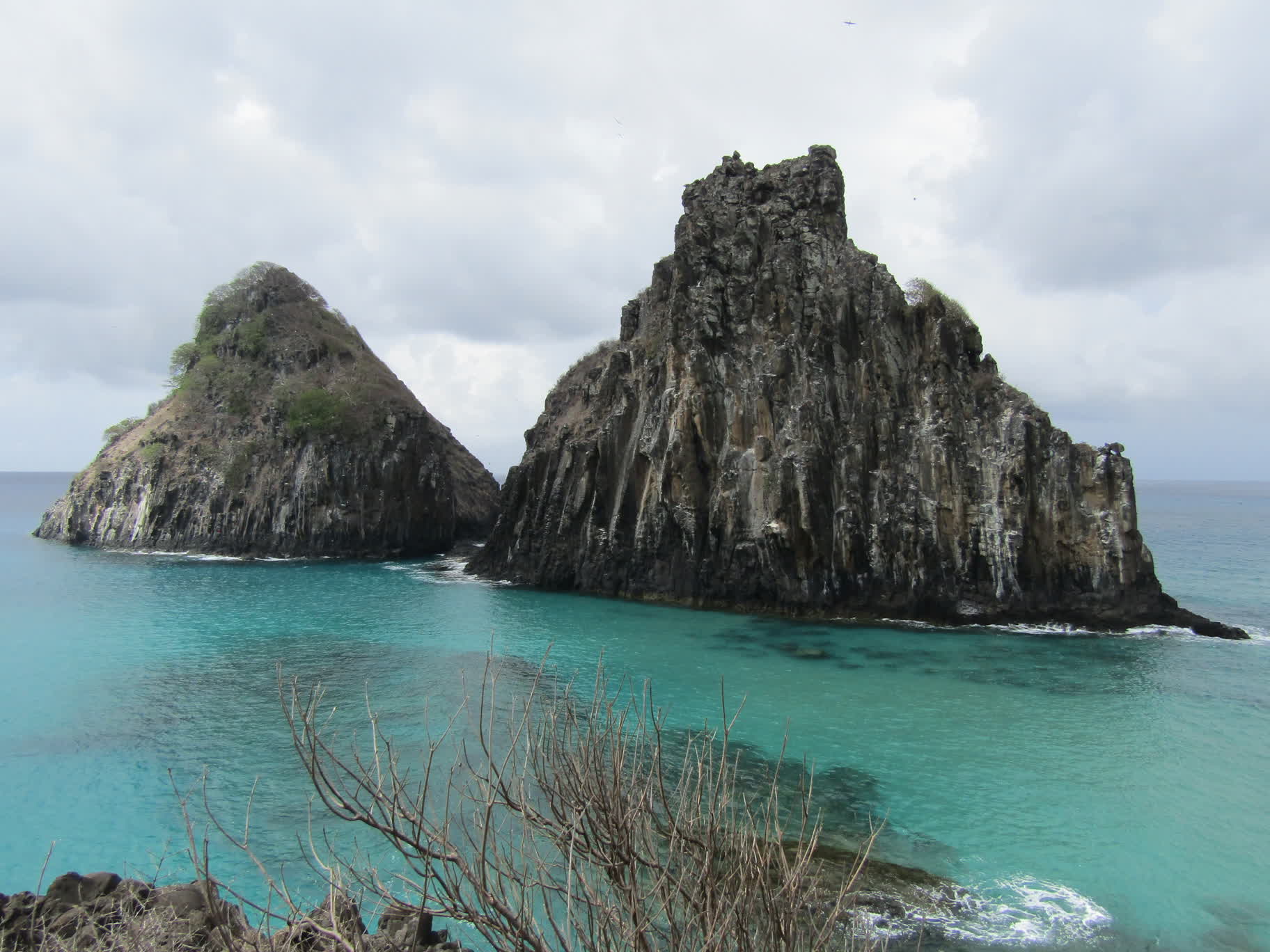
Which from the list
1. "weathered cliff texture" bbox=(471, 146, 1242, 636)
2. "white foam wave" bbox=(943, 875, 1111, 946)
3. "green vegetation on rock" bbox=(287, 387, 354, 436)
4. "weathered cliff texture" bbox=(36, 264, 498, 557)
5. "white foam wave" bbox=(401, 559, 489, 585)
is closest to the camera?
"white foam wave" bbox=(943, 875, 1111, 946)

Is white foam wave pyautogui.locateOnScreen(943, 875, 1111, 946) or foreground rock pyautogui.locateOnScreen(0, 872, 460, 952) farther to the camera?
white foam wave pyautogui.locateOnScreen(943, 875, 1111, 946)

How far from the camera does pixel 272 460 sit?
6250cm

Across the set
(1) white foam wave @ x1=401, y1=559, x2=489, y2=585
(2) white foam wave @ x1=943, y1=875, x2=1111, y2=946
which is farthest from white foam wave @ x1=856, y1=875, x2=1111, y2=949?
(1) white foam wave @ x1=401, y1=559, x2=489, y2=585

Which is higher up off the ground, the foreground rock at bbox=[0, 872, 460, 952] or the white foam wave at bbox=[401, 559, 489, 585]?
the white foam wave at bbox=[401, 559, 489, 585]

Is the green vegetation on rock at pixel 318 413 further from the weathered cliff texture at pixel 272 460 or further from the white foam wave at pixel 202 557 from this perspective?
the white foam wave at pixel 202 557

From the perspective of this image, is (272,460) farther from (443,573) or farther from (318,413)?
(443,573)

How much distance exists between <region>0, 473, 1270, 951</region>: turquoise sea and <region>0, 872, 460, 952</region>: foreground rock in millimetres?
3168

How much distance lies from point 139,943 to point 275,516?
57.8 metres

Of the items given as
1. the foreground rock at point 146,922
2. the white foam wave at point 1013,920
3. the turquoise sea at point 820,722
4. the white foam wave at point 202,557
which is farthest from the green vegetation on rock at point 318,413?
A: the white foam wave at point 1013,920

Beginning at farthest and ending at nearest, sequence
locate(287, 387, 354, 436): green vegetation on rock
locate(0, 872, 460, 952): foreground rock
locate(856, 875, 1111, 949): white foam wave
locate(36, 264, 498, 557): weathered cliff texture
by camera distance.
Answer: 1. locate(287, 387, 354, 436): green vegetation on rock
2. locate(36, 264, 498, 557): weathered cliff texture
3. locate(856, 875, 1111, 949): white foam wave
4. locate(0, 872, 460, 952): foreground rock

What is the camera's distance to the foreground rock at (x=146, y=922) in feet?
25.8

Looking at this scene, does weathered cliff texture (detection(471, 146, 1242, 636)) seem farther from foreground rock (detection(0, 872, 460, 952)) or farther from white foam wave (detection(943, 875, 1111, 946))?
foreground rock (detection(0, 872, 460, 952))

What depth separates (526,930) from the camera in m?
5.97

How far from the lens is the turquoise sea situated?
13781 mm
